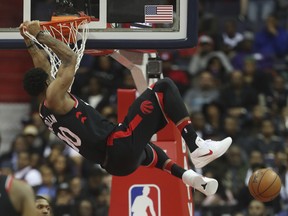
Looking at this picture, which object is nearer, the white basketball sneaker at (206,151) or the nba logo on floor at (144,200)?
the white basketball sneaker at (206,151)

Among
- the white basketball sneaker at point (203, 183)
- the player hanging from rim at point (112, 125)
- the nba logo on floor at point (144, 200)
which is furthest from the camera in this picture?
the nba logo on floor at point (144, 200)

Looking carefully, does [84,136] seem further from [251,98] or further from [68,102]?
[251,98]

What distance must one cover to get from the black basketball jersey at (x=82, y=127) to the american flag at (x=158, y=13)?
1186mm

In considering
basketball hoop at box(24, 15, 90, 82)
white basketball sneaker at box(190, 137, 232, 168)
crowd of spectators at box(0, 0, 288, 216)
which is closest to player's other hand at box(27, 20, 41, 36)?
basketball hoop at box(24, 15, 90, 82)

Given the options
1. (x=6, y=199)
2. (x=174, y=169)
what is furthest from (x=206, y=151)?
(x=6, y=199)

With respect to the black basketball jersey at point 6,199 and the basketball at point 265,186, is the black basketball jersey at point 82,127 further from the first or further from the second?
the black basketball jersey at point 6,199

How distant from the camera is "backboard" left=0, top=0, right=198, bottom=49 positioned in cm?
1018

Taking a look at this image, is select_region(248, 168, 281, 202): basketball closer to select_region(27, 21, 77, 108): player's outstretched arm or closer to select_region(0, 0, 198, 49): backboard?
select_region(0, 0, 198, 49): backboard

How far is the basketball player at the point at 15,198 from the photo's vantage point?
286 inches

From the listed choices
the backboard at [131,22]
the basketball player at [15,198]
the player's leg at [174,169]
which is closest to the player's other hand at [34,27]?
the backboard at [131,22]

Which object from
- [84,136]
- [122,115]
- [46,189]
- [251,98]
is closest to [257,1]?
[251,98]

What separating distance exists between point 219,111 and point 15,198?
896cm

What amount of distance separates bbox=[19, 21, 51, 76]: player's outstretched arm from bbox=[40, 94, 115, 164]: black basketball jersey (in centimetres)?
41

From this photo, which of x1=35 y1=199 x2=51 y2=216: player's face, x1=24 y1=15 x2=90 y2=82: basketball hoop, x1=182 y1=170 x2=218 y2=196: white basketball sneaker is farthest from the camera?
x1=24 y1=15 x2=90 y2=82: basketball hoop
